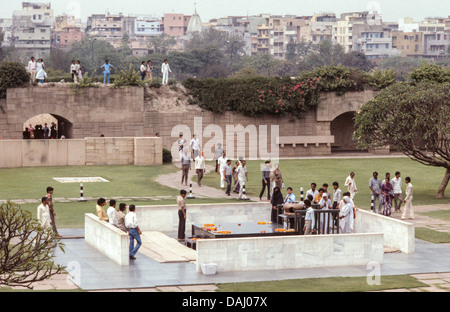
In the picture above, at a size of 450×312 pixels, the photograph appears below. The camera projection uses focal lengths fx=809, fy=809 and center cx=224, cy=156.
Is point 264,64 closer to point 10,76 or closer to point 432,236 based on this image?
point 10,76

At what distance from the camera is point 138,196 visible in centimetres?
2650

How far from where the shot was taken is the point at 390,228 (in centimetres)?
1955

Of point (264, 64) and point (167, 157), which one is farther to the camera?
point (264, 64)

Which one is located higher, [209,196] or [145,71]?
[145,71]

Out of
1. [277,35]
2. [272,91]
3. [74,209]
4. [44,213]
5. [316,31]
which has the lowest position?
[74,209]

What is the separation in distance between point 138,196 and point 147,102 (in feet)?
44.2

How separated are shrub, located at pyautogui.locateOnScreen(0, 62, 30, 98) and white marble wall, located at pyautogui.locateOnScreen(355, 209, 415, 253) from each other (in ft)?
68.5

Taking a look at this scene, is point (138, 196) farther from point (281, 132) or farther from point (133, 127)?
point (281, 132)

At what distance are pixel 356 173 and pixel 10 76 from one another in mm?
16171

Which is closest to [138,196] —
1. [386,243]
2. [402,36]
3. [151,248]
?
[151,248]

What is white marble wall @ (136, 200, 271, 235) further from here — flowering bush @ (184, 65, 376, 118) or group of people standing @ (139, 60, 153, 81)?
group of people standing @ (139, 60, 153, 81)

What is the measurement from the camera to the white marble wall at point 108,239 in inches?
669

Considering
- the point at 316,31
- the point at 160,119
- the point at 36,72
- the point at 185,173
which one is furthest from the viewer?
the point at 316,31

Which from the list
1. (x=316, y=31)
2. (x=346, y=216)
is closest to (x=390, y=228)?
(x=346, y=216)
